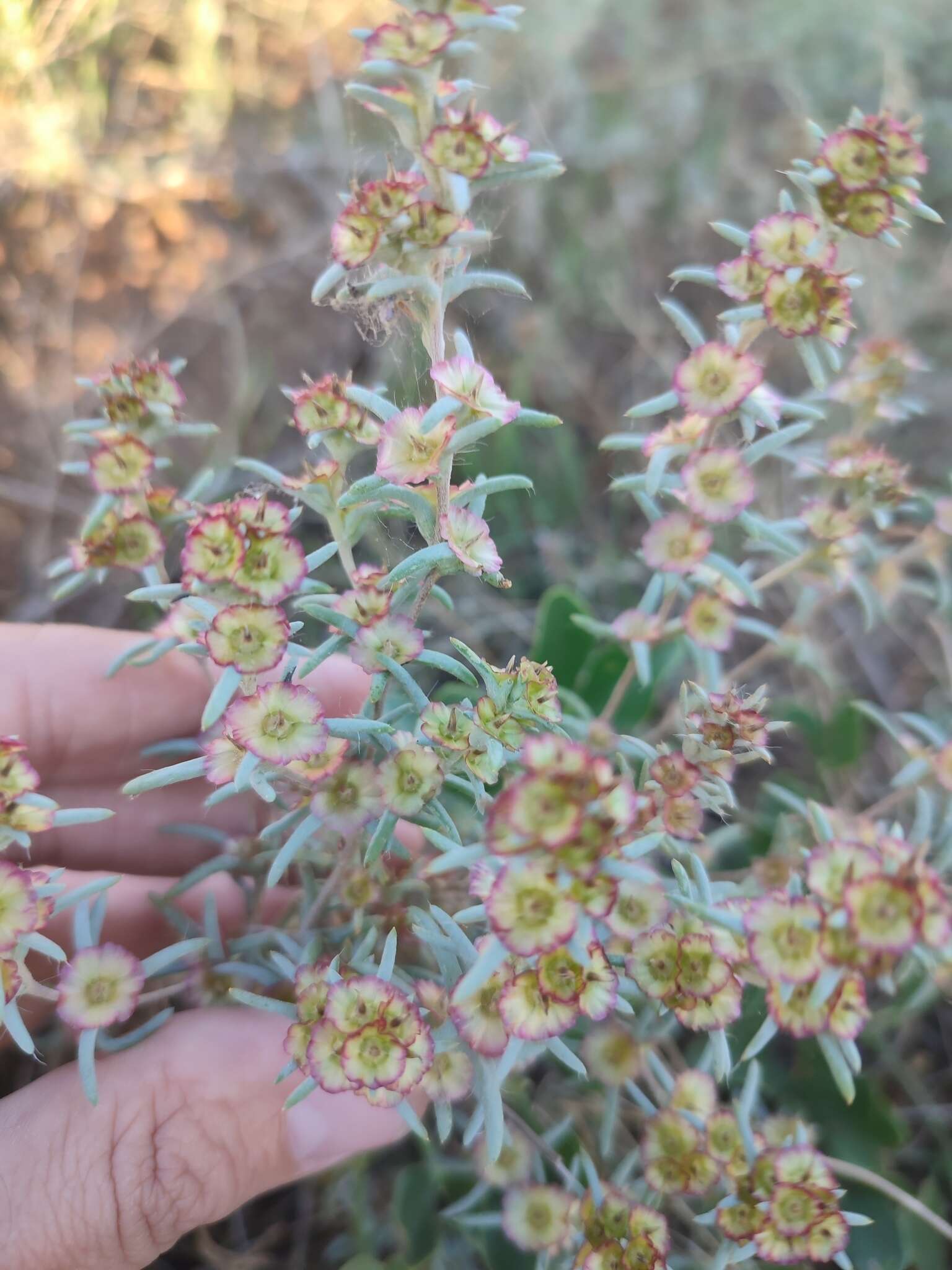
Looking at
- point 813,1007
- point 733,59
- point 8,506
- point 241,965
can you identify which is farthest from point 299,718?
point 733,59

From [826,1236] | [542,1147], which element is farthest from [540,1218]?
[826,1236]

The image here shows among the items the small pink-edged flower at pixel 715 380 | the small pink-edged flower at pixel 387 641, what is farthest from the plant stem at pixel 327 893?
the small pink-edged flower at pixel 715 380

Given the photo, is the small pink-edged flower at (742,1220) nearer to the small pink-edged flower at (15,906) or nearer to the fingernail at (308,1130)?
the fingernail at (308,1130)

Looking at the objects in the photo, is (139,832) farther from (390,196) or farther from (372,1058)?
(390,196)

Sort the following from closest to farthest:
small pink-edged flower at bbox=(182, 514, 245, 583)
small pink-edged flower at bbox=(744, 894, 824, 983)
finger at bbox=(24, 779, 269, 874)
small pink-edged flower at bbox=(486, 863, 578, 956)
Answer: small pink-edged flower at bbox=(486, 863, 578, 956) → small pink-edged flower at bbox=(744, 894, 824, 983) → small pink-edged flower at bbox=(182, 514, 245, 583) → finger at bbox=(24, 779, 269, 874)

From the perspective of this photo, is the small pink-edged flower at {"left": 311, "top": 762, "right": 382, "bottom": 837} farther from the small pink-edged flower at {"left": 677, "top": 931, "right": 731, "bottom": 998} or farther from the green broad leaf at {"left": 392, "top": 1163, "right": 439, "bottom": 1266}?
the green broad leaf at {"left": 392, "top": 1163, "right": 439, "bottom": 1266}

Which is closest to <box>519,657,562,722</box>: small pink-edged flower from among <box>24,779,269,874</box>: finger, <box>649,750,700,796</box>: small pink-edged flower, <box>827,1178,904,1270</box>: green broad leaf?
<box>649,750,700,796</box>: small pink-edged flower
